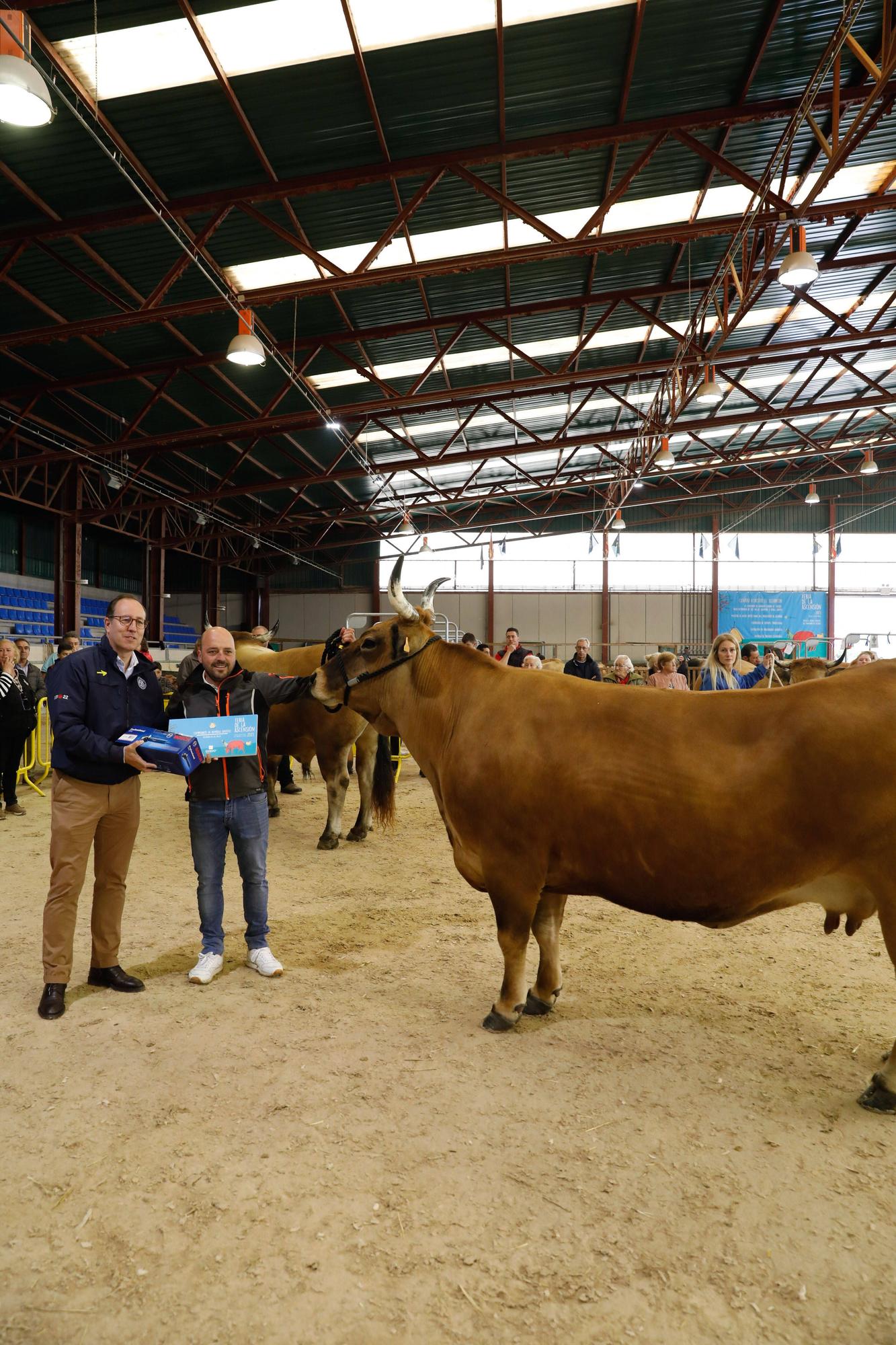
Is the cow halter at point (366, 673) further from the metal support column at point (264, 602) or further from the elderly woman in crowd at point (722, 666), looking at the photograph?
the metal support column at point (264, 602)

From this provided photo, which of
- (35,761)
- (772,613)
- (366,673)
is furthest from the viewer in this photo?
(772,613)

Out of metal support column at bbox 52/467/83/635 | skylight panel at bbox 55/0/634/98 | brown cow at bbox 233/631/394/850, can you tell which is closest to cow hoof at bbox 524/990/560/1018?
brown cow at bbox 233/631/394/850

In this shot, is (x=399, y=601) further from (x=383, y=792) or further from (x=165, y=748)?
(x=383, y=792)

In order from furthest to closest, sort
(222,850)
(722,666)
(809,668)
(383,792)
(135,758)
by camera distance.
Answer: (809,668), (722,666), (383,792), (222,850), (135,758)

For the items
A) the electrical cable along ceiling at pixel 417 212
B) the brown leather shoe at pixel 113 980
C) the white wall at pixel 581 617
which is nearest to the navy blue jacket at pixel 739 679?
the brown leather shoe at pixel 113 980

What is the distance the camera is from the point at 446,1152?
8.64 feet

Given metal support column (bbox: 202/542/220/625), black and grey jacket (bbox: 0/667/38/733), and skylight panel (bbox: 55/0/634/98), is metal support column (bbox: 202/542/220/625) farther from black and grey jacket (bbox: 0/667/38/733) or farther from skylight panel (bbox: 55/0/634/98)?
skylight panel (bbox: 55/0/634/98)

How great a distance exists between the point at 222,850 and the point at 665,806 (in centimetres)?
245

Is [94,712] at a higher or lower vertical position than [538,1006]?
higher

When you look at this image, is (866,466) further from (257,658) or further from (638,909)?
(638,909)

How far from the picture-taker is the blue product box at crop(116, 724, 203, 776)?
11.5 ft

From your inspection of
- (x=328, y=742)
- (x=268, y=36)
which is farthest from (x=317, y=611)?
(x=268, y=36)

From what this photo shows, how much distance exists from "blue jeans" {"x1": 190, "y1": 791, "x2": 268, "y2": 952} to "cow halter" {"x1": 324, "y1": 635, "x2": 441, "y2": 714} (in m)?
0.73

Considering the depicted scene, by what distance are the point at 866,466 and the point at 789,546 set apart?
9667 millimetres
